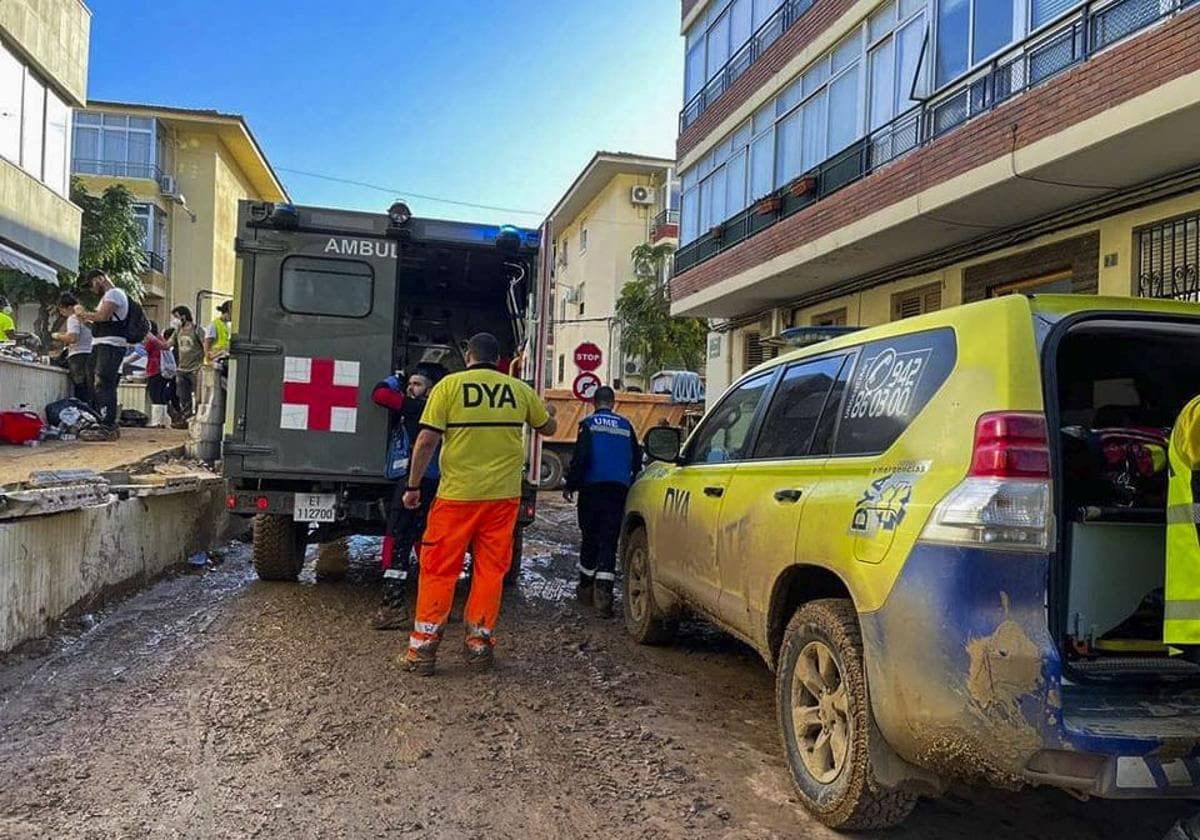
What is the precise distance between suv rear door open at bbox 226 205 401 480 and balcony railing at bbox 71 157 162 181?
93.8ft

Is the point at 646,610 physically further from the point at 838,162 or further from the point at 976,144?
the point at 838,162

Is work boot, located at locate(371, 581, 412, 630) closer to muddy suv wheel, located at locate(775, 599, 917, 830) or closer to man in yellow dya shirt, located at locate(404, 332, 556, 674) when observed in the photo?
man in yellow dya shirt, located at locate(404, 332, 556, 674)

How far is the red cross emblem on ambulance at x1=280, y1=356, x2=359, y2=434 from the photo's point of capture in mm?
6742

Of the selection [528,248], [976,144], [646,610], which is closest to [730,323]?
[976,144]

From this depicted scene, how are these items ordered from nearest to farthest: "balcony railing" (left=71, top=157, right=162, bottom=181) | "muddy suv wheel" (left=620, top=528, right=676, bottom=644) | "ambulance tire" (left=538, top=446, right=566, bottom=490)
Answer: "muddy suv wheel" (left=620, top=528, right=676, bottom=644) → "ambulance tire" (left=538, top=446, right=566, bottom=490) → "balcony railing" (left=71, top=157, right=162, bottom=181)

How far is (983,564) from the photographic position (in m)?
2.58

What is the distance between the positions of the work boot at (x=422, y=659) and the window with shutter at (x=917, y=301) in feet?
33.7

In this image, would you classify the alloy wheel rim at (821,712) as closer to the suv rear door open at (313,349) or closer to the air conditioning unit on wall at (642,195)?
the suv rear door open at (313,349)

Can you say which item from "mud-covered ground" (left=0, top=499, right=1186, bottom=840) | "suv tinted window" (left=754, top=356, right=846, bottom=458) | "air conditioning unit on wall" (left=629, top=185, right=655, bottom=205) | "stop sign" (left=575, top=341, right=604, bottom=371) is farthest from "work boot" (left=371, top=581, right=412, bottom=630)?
"air conditioning unit on wall" (left=629, top=185, right=655, bottom=205)

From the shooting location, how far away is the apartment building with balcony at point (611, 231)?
105ft

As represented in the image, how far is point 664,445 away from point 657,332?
75.8ft

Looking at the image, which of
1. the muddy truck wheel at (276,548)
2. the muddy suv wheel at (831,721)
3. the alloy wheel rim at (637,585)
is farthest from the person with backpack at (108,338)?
the muddy suv wheel at (831,721)

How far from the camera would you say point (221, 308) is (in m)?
10.2

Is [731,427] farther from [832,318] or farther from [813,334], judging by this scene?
[832,318]
